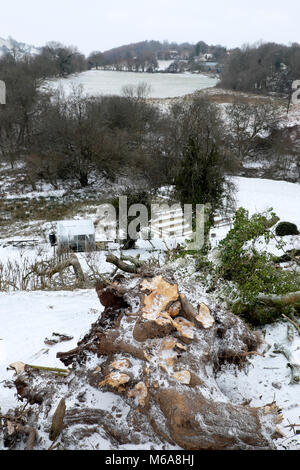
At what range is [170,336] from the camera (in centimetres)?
327

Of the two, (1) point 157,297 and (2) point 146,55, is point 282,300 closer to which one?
(1) point 157,297

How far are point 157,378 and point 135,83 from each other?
50.8 meters

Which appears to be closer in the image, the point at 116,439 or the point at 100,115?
the point at 116,439

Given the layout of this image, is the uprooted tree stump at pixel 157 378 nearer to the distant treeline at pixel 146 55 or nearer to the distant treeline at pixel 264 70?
the distant treeline at pixel 264 70

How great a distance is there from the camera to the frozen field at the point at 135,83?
4512cm

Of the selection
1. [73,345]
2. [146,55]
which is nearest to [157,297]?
[73,345]

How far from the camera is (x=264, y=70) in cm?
4528

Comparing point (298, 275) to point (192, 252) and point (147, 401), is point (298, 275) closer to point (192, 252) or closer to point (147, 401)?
point (192, 252)

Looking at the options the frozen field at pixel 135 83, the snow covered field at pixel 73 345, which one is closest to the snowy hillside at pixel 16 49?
the frozen field at pixel 135 83

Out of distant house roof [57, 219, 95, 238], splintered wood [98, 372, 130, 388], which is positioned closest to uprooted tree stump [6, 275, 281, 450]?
splintered wood [98, 372, 130, 388]

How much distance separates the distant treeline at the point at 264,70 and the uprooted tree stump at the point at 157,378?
156ft

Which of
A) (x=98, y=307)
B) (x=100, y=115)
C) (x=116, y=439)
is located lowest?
Result: (x=98, y=307)
